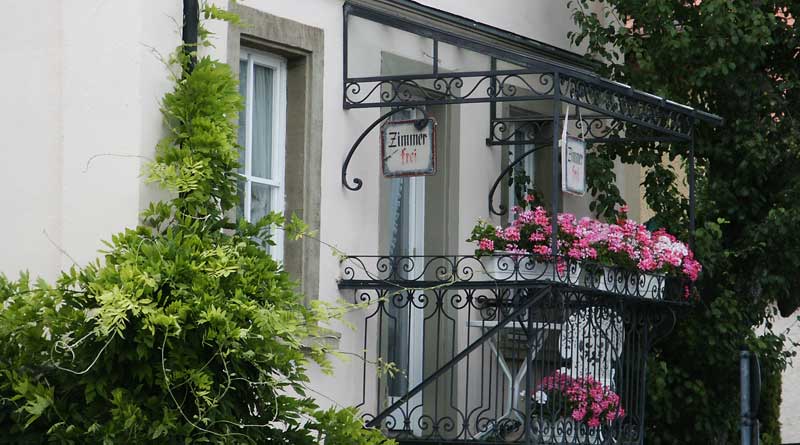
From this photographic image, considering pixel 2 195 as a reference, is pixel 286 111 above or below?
above

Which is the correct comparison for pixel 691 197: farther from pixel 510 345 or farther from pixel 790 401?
pixel 790 401

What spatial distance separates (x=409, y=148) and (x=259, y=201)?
940 millimetres

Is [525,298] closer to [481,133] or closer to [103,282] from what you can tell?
[481,133]

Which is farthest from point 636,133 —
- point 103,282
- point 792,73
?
point 103,282

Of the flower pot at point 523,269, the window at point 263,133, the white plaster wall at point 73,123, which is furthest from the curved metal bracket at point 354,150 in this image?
the white plaster wall at point 73,123

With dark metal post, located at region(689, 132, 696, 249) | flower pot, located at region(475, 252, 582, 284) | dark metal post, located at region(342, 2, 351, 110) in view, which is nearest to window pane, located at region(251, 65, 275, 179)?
dark metal post, located at region(342, 2, 351, 110)

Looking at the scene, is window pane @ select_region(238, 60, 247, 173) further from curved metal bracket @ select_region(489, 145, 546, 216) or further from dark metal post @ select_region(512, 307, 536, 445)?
curved metal bracket @ select_region(489, 145, 546, 216)

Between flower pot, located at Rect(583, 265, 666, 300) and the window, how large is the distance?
6.27 ft

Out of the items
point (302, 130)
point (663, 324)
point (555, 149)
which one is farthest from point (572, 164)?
point (663, 324)

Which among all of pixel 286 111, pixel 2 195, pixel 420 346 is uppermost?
pixel 286 111

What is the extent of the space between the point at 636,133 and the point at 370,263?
272cm

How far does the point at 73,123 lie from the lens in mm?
7816

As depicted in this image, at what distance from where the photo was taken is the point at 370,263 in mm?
9523

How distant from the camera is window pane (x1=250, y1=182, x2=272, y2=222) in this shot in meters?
8.86
